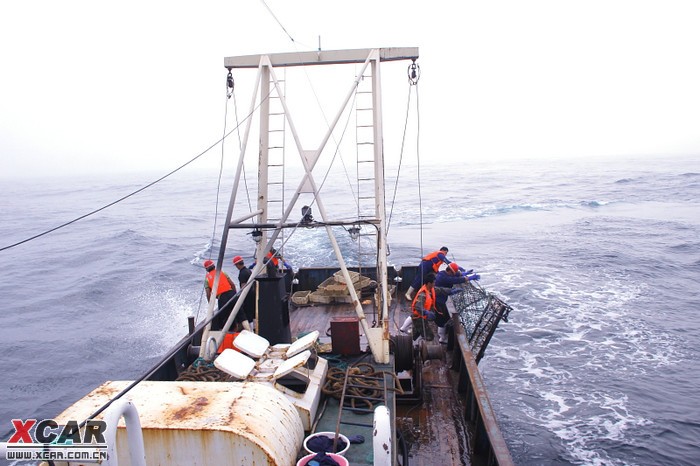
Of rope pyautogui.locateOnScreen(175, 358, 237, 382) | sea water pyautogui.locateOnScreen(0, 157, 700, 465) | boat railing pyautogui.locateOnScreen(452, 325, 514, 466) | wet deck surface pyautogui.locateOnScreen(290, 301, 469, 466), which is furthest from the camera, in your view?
sea water pyautogui.locateOnScreen(0, 157, 700, 465)

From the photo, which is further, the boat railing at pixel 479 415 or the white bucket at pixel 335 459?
the boat railing at pixel 479 415

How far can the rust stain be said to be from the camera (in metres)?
3.82

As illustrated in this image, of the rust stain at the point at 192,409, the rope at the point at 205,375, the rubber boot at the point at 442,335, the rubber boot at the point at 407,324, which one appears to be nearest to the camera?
the rust stain at the point at 192,409

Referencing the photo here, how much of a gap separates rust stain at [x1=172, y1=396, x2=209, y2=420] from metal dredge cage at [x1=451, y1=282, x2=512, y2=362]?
518cm

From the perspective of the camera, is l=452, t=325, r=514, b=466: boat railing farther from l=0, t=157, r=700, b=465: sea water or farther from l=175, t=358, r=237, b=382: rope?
l=175, t=358, r=237, b=382: rope

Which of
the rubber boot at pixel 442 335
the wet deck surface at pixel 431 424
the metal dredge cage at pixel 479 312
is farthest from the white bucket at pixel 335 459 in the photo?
the rubber boot at pixel 442 335

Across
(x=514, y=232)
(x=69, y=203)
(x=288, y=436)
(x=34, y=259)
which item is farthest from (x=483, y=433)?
(x=69, y=203)

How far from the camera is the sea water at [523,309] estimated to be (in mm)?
9805

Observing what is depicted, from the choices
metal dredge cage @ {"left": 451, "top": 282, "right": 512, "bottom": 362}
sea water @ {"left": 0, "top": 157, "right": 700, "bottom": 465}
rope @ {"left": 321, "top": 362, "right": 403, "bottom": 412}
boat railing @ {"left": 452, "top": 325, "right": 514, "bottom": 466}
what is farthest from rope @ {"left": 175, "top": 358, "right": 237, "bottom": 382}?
metal dredge cage @ {"left": 451, "top": 282, "right": 512, "bottom": 362}

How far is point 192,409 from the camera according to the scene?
12.9ft

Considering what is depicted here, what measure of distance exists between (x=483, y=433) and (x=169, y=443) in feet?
12.7

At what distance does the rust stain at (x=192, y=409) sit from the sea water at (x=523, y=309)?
3082mm

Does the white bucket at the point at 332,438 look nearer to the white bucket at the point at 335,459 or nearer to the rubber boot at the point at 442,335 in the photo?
the white bucket at the point at 335,459

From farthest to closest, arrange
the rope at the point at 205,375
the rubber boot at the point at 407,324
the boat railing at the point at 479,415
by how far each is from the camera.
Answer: the rubber boot at the point at 407,324, the rope at the point at 205,375, the boat railing at the point at 479,415
